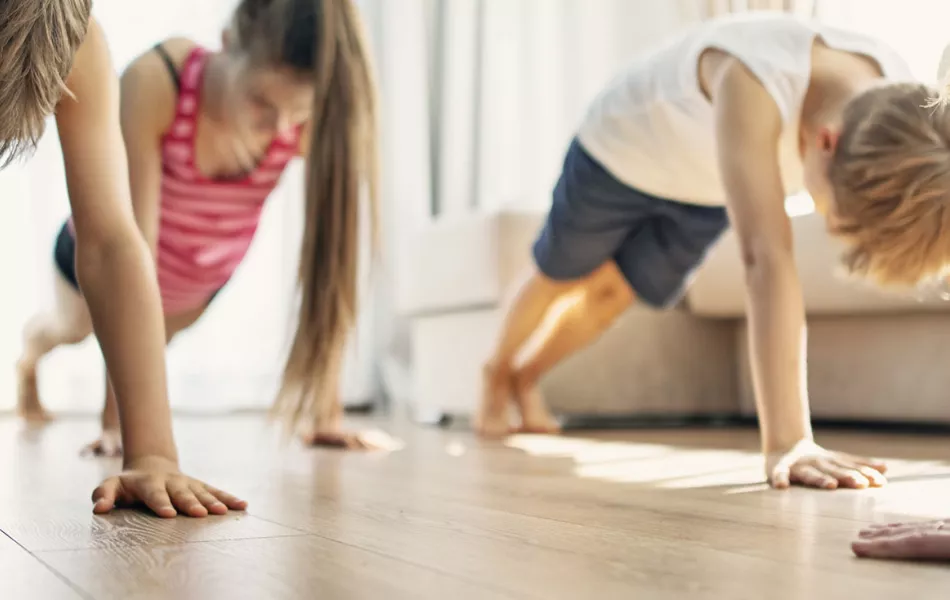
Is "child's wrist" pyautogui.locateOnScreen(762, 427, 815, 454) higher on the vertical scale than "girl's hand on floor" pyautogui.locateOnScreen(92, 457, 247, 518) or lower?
lower

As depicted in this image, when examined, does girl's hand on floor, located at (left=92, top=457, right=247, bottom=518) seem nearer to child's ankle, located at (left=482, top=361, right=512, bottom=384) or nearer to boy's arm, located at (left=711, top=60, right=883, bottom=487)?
boy's arm, located at (left=711, top=60, right=883, bottom=487)

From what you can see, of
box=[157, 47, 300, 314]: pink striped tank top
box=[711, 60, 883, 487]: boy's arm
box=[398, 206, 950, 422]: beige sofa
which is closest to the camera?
box=[711, 60, 883, 487]: boy's arm

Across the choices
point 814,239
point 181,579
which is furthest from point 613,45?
point 181,579

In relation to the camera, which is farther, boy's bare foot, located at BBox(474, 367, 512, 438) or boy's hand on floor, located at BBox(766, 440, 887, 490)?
boy's bare foot, located at BBox(474, 367, 512, 438)

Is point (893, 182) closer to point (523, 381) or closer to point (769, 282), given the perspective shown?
point (769, 282)

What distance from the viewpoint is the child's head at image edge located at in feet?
3.75

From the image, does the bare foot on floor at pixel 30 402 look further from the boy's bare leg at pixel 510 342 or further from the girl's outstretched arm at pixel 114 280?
the girl's outstretched arm at pixel 114 280

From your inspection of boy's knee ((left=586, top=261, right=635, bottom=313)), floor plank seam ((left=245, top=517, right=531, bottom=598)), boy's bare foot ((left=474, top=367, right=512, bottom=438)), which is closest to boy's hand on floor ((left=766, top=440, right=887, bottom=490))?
floor plank seam ((left=245, top=517, right=531, bottom=598))

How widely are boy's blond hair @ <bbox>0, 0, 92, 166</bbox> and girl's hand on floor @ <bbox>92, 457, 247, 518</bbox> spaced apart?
29 cm

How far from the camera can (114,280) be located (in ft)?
3.31

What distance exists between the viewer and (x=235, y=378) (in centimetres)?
351

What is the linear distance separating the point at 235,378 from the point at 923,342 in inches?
85.4

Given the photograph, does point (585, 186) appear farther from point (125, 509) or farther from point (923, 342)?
point (125, 509)

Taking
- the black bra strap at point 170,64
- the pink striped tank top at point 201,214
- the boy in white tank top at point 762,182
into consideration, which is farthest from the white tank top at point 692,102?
the black bra strap at point 170,64
